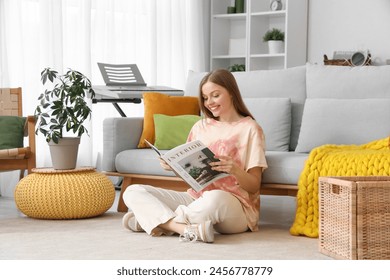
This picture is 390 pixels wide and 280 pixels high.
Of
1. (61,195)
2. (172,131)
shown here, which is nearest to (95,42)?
(172,131)

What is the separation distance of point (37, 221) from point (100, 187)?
38 centimetres

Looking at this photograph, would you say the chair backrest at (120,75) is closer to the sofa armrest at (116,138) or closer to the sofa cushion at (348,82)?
the sofa armrest at (116,138)

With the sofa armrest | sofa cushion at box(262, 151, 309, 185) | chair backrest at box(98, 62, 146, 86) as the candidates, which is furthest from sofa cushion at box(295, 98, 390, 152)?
chair backrest at box(98, 62, 146, 86)

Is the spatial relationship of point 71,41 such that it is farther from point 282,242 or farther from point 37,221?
point 282,242

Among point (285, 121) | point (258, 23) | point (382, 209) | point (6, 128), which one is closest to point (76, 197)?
point (6, 128)

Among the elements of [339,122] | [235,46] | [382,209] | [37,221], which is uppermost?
[235,46]

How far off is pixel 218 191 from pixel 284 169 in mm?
432

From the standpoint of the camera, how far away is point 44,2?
5.38 meters

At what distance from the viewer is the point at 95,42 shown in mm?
5852

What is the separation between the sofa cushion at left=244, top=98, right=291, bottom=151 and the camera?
3.98m

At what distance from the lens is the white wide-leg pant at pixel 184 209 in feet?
10.7

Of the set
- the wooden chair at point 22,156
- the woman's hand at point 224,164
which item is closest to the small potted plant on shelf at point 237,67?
the wooden chair at point 22,156

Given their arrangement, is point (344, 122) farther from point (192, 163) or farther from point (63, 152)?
point (63, 152)

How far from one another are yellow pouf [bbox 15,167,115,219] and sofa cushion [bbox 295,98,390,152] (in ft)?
3.72
